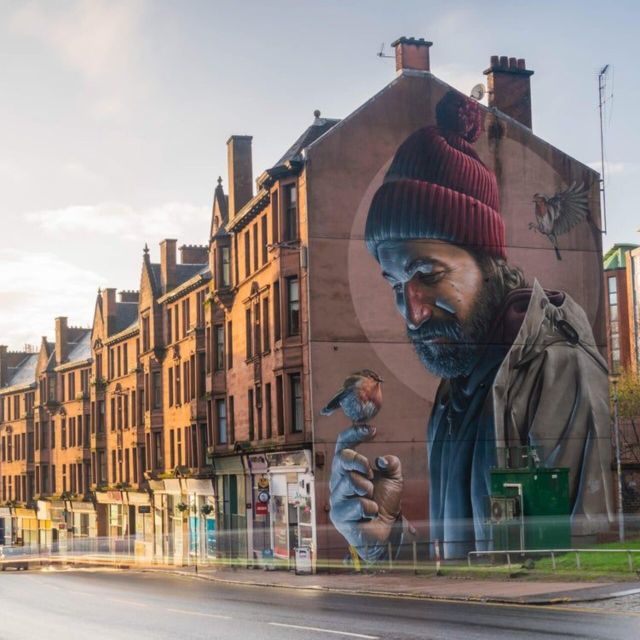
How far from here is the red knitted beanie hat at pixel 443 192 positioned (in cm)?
4478

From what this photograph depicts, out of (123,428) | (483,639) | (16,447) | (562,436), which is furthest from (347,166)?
(16,447)

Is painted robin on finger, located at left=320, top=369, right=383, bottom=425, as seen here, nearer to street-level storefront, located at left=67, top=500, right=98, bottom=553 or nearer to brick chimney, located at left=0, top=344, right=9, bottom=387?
street-level storefront, located at left=67, top=500, right=98, bottom=553

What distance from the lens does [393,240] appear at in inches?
1756

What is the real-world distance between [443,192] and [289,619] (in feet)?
84.1

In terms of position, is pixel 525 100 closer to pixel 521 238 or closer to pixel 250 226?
pixel 521 238

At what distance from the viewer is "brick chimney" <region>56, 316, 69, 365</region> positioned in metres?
102

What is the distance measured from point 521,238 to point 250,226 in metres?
13.1

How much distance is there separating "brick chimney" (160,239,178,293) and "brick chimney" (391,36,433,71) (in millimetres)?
29924

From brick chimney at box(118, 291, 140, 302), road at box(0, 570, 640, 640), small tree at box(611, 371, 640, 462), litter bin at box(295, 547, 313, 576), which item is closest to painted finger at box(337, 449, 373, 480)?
litter bin at box(295, 547, 313, 576)

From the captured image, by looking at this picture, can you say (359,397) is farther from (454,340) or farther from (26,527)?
(26,527)

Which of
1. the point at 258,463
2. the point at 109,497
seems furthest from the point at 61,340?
the point at 258,463

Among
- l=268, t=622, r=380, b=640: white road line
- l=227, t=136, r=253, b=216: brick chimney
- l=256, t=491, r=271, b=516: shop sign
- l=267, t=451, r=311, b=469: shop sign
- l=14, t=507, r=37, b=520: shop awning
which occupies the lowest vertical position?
l=14, t=507, r=37, b=520: shop awning

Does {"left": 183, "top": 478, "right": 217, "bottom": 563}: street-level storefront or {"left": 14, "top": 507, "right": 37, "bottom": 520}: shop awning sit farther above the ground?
{"left": 183, "top": 478, "right": 217, "bottom": 563}: street-level storefront

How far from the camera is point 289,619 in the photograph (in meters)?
22.8
